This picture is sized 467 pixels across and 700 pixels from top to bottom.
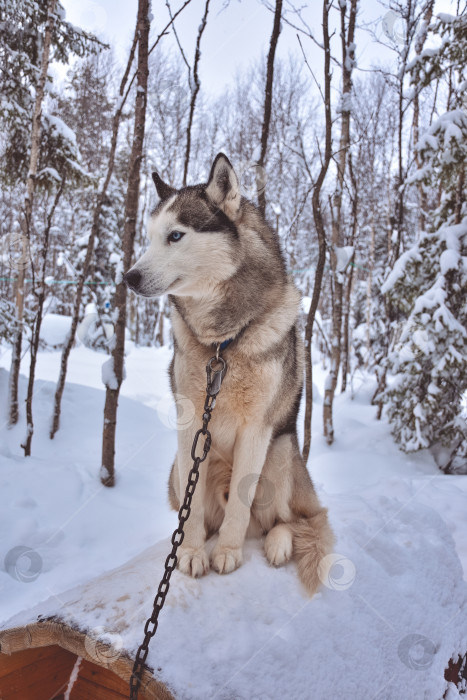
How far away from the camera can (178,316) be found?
223 cm

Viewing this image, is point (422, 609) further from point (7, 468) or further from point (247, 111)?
point (247, 111)

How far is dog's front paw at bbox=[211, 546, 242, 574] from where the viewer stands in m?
1.92

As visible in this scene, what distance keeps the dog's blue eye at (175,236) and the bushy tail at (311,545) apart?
1523 mm

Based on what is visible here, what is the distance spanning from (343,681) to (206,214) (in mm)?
2022

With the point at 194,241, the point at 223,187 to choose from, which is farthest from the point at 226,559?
the point at 223,187

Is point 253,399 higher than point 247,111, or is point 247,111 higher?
point 247,111

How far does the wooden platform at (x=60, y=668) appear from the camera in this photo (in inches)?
57.4

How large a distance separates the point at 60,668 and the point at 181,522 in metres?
0.92

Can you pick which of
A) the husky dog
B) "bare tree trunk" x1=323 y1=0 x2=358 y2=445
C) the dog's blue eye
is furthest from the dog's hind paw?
"bare tree trunk" x1=323 y1=0 x2=358 y2=445

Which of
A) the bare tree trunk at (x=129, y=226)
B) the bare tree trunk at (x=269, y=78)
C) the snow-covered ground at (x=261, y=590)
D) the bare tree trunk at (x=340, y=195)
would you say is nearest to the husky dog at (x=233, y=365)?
the snow-covered ground at (x=261, y=590)

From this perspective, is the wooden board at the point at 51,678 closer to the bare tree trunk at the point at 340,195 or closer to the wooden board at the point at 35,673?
the wooden board at the point at 35,673

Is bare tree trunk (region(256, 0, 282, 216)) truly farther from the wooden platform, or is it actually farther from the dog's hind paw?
the wooden platform

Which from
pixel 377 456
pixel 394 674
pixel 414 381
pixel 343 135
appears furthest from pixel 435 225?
pixel 394 674

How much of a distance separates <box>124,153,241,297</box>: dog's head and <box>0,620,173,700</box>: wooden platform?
1356 mm
